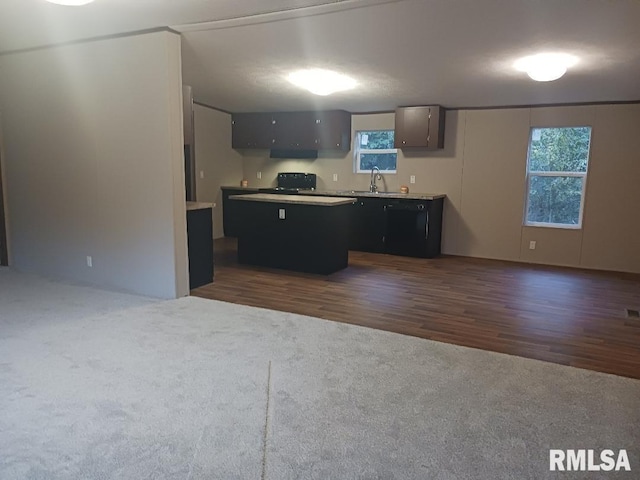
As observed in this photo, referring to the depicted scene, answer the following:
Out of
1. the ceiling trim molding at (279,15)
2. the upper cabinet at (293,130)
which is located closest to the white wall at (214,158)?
the upper cabinet at (293,130)

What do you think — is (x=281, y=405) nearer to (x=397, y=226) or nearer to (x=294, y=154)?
(x=397, y=226)

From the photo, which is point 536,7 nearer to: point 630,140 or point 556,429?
point 556,429

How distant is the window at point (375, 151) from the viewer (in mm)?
7203

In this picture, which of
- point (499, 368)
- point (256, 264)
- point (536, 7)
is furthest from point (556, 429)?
point (256, 264)

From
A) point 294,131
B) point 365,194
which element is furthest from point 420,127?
point 294,131

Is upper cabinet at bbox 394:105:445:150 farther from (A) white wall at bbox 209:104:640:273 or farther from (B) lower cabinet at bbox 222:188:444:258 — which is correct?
(B) lower cabinet at bbox 222:188:444:258

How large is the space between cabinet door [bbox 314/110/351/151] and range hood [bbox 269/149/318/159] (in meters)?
0.36

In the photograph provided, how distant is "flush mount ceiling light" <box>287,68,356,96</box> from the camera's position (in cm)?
493

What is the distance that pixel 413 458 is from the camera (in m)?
1.94

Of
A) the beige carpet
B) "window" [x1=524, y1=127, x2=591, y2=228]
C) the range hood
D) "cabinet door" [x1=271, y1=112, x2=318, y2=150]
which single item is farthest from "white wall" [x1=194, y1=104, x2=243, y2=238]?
"window" [x1=524, y1=127, x2=591, y2=228]

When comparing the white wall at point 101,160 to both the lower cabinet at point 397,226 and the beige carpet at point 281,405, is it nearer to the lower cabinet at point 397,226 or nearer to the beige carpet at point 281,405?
the beige carpet at point 281,405

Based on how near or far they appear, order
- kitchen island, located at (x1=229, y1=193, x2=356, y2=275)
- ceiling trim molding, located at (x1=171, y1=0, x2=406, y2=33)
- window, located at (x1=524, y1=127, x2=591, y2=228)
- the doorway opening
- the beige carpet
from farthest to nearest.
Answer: window, located at (x1=524, y1=127, x2=591, y2=228), kitchen island, located at (x1=229, y1=193, x2=356, y2=275), the doorway opening, ceiling trim molding, located at (x1=171, y1=0, x2=406, y2=33), the beige carpet

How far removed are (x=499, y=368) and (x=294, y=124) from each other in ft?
18.4

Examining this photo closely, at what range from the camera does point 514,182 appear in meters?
6.30
